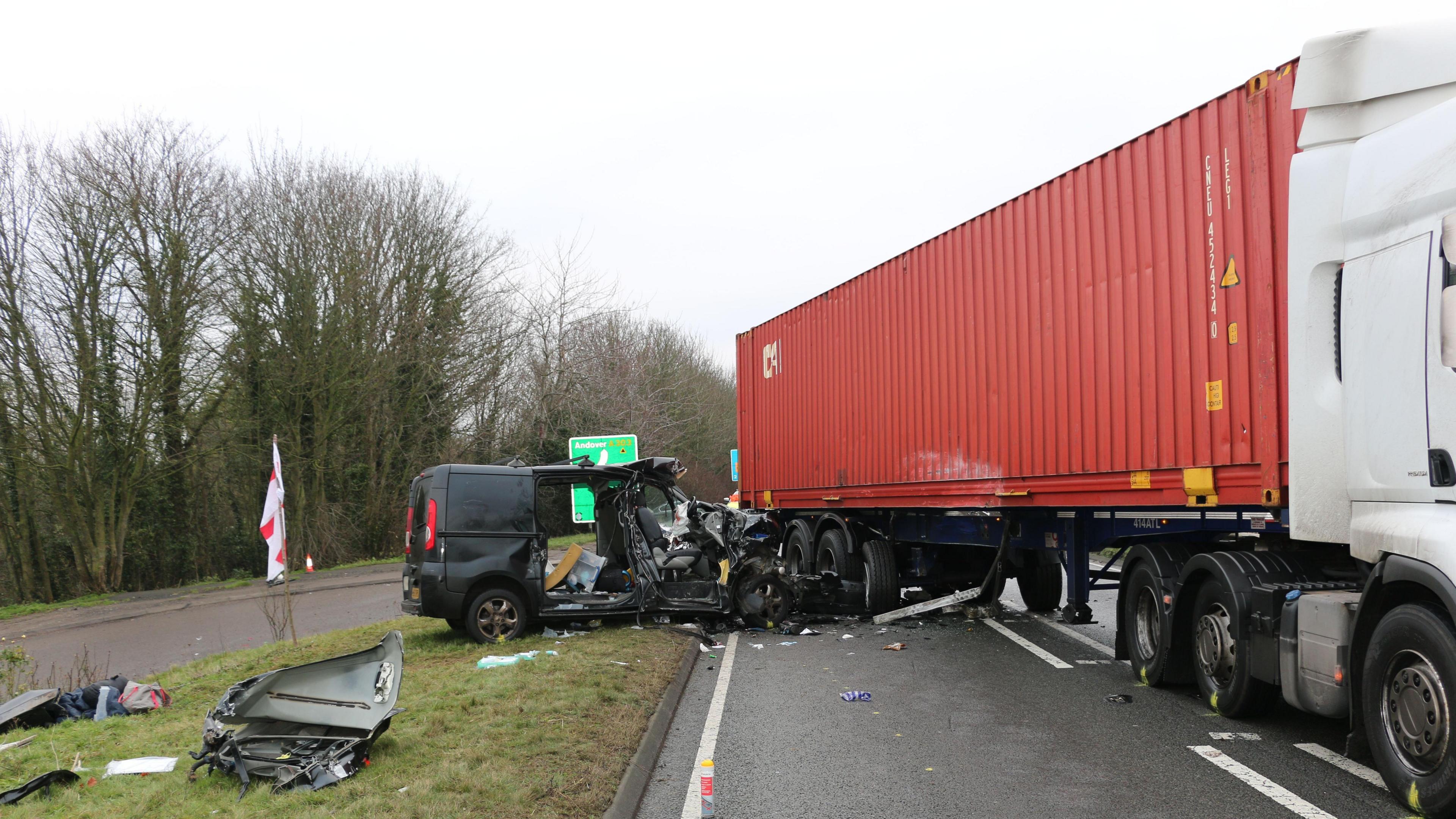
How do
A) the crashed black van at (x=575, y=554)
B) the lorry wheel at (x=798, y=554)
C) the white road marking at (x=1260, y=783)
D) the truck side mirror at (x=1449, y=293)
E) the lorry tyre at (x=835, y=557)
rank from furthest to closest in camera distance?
the lorry wheel at (x=798, y=554), the lorry tyre at (x=835, y=557), the crashed black van at (x=575, y=554), the white road marking at (x=1260, y=783), the truck side mirror at (x=1449, y=293)

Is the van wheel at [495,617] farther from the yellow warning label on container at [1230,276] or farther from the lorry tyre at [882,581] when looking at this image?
the yellow warning label on container at [1230,276]

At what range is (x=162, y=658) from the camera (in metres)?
11.8


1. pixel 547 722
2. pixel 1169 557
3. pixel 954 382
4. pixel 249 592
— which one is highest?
pixel 954 382

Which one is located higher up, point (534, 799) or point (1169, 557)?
point (1169, 557)

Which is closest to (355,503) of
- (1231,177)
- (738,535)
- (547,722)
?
(738,535)

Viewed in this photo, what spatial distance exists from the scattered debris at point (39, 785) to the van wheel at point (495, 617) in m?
4.80

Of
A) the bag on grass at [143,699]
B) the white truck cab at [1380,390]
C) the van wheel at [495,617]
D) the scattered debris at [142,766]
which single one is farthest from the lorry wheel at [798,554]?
the scattered debris at [142,766]

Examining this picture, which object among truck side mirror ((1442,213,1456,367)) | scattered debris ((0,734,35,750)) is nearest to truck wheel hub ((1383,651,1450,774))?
truck side mirror ((1442,213,1456,367))

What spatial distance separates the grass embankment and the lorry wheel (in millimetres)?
5633

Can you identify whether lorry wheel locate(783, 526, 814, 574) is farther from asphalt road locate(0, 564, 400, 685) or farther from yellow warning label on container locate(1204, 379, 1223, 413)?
yellow warning label on container locate(1204, 379, 1223, 413)

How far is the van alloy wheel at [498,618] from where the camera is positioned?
395 inches

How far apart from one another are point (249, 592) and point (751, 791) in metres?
Answer: 18.6

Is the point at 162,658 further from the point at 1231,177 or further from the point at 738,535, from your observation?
the point at 1231,177

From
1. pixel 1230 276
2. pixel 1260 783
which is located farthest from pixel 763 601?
pixel 1260 783
